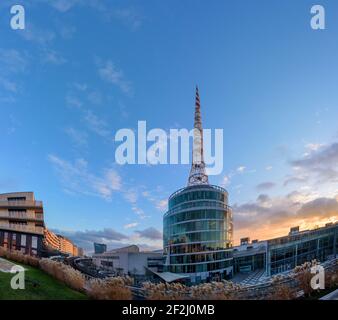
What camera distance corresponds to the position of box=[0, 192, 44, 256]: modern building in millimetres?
6391

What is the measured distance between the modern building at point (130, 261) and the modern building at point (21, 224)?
1454 millimetres

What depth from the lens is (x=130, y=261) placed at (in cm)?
668

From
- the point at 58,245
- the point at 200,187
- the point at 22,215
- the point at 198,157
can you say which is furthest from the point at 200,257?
the point at 22,215

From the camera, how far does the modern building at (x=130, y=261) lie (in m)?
6.50

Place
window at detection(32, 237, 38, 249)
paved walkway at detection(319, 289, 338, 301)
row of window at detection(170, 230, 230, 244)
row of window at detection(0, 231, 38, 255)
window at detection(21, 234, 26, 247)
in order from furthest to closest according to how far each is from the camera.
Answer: window at detection(32, 237, 38, 249)
window at detection(21, 234, 26, 247)
row of window at detection(0, 231, 38, 255)
row of window at detection(170, 230, 230, 244)
paved walkway at detection(319, 289, 338, 301)

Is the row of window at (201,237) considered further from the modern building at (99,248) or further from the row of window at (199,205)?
the modern building at (99,248)

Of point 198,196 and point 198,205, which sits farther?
point 198,205

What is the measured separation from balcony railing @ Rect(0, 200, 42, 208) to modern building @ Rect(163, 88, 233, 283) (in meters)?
2.53

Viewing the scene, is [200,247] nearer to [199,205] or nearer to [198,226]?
[198,226]

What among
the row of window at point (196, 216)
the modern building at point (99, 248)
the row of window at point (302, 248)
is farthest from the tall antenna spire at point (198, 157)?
the modern building at point (99, 248)

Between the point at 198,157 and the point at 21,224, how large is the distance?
4180 millimetres

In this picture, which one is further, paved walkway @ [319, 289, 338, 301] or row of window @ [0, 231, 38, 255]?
row of window @ [0, 231, 38, 255]

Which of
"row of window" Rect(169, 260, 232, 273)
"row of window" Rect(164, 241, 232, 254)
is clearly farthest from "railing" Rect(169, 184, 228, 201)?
"row of window" Rect(169, 260, 232, 273)

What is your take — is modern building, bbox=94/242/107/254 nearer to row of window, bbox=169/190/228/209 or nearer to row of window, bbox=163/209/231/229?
row of window, bbox=163/209/231/229
